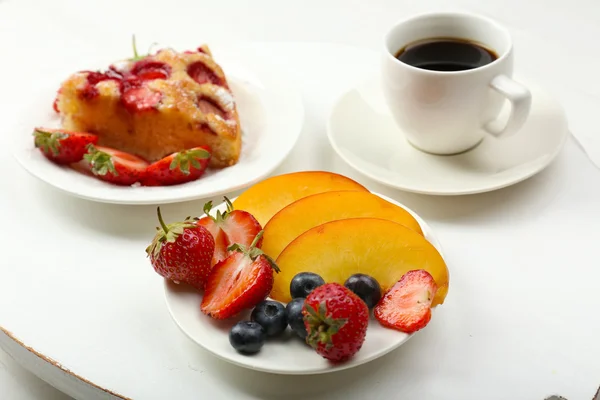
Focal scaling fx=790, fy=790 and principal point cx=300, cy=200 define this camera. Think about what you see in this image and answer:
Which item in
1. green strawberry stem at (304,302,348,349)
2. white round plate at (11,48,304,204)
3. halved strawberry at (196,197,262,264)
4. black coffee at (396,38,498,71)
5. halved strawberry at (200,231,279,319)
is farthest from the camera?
black coffee at (396,38,498,71)

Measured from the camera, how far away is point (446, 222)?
1560 millimetres

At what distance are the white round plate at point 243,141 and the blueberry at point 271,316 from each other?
0.41 meters

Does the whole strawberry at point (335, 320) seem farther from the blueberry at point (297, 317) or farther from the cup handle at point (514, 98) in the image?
the cup handle at point (514, 98)

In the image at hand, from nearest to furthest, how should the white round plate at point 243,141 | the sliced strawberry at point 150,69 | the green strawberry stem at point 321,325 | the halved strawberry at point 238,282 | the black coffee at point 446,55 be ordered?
the green strawberry stem at point 321,325, the halved strawberry at point 238,282, the white round plate at point 243,141, the black coffee at point 446,55, the sliced strawberry at point 150,69

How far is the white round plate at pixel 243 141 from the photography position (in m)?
1.57

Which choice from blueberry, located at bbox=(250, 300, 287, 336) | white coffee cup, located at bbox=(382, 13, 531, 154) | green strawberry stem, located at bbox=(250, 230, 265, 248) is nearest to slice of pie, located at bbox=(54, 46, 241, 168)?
white coffee cup, located at bbox=(382, 13, 531, 154)

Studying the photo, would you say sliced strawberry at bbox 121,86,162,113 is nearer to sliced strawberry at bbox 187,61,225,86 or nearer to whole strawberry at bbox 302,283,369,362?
sliced strawberry at bbox 187,61,225,86

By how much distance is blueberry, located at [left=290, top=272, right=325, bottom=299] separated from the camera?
3.96 feet

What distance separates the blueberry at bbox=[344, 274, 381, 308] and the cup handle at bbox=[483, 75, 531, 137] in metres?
0.58

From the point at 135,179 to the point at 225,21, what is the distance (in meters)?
0.92

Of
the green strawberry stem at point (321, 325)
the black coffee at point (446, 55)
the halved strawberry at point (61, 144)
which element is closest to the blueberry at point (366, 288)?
the green strawberry stem at point (321, 325)

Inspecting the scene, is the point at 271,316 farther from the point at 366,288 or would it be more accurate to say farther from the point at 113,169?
the point at 113,169

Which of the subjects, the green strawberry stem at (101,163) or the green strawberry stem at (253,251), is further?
the green strawberry stem at (101,163)

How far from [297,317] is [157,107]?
78 cm
